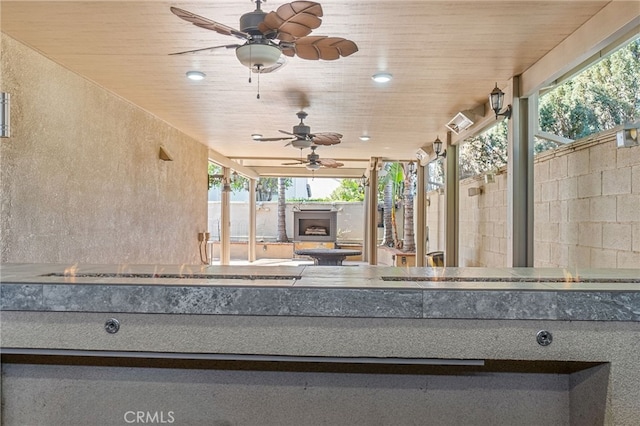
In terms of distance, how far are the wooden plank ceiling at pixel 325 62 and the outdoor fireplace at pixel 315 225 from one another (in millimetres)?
7783

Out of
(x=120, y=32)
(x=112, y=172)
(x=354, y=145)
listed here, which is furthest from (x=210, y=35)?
(x=354, y=145)

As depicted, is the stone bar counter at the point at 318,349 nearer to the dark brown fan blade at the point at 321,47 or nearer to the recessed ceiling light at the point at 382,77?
the dark brown fan blade at the point at 321,47

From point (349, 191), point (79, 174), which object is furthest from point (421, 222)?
point (349, 191)

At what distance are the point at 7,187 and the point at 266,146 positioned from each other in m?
5.64

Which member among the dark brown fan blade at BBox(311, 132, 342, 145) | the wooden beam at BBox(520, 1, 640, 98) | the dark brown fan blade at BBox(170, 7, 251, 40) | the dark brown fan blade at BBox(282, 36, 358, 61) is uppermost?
the wooden beam at BBox(520, 1, 640, 98)

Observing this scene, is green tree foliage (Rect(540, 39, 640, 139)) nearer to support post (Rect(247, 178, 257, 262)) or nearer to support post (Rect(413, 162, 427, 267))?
support post (Rect(413, 162, 427, 267))

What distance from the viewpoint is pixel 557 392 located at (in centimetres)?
177

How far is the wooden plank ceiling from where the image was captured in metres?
3.18

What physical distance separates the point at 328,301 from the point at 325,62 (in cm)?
303

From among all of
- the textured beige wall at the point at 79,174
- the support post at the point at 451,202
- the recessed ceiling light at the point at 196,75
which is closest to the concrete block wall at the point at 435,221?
the support post at the point at 451,202

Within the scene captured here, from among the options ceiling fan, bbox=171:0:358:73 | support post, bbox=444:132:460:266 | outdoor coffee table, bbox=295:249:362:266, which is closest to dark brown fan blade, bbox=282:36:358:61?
ceiling fan, bbox=171:0:358:73

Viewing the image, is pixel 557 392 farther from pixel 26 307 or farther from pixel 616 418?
pixel 26 307

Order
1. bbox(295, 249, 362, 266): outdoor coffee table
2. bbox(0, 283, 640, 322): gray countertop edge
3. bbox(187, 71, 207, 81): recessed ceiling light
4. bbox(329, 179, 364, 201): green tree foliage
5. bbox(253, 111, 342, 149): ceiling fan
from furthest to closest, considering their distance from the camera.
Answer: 1. bbox(329, 179, 364, 201): green tree foliage
2. bbox(295, 249, 362, 266): outdoor coffee table
3. bbox(253, 111, 342, 149): ceiling fan
4. bbox(187, 71, 207, 81): recessed ceiling light
5. bbox(0, 283, 640, 322): gray countertop edge

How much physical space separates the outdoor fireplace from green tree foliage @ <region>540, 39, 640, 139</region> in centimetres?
881
